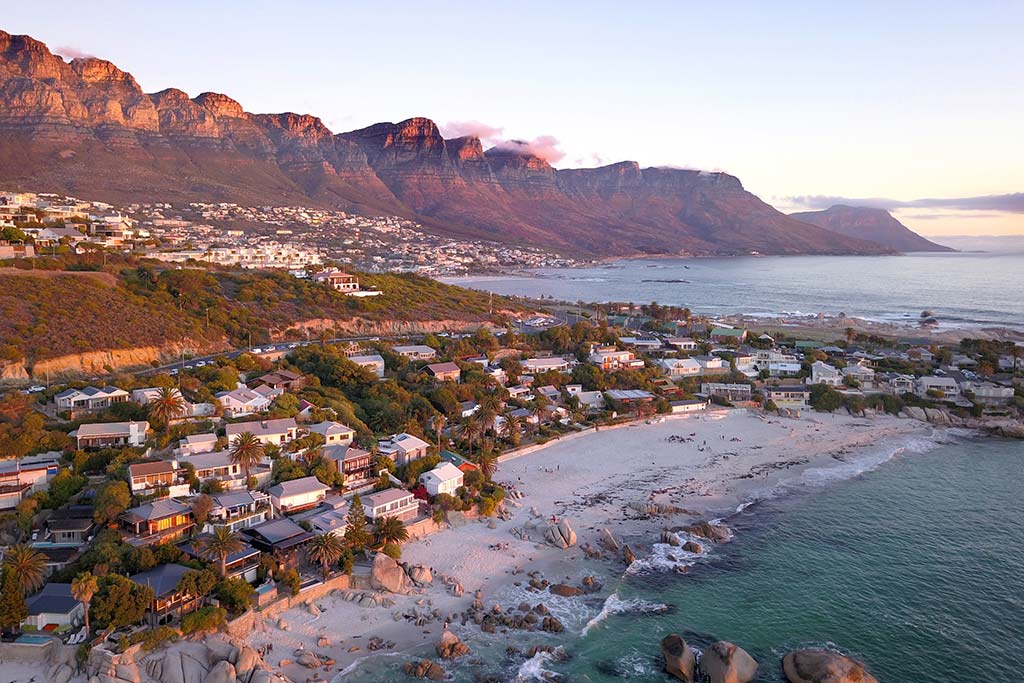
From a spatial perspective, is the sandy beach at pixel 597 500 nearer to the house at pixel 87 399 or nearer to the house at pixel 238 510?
the house at pixel 238 510

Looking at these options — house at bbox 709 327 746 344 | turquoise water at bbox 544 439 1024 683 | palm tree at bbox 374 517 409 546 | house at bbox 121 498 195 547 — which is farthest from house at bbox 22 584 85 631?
house at bbox 709 327 746 344

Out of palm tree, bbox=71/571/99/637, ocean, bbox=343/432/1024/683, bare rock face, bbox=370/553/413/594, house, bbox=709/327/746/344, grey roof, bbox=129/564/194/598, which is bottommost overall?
ocean, bbox=343/432/1024/683

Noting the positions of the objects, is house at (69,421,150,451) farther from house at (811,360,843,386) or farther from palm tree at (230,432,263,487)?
house at (811,360,843,386)

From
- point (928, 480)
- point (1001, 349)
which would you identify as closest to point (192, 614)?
point (928, 480)

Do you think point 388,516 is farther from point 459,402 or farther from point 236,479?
point 459,402

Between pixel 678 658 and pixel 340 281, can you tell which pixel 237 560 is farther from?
pixel 340 281

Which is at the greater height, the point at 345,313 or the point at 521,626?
the point at 345,313
